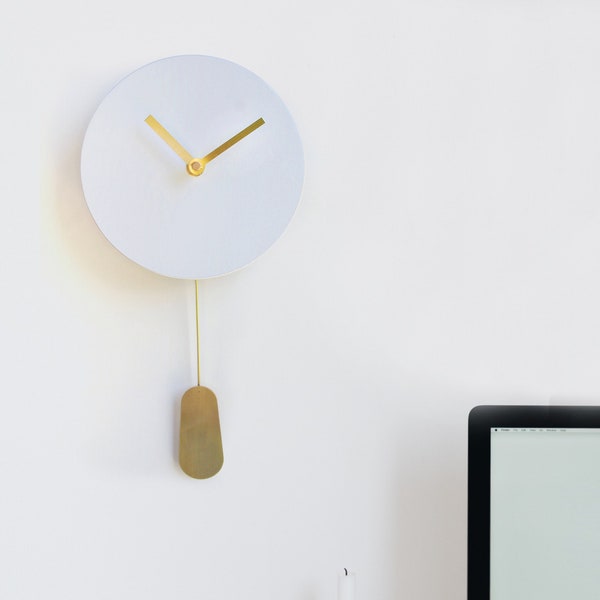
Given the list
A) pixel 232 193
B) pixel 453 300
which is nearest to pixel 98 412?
pixel 232 193

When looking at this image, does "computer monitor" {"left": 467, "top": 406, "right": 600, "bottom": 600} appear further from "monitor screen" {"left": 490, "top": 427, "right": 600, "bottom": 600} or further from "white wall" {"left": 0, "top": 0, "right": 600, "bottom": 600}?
"white wall" {"left": 0, "top": 0, "right": 600, "bottom": 600}

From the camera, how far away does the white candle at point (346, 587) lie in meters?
1.05

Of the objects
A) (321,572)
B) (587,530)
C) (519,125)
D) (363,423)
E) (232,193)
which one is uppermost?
(519,125)

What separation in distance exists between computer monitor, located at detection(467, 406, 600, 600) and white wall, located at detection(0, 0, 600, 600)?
0.18 metres

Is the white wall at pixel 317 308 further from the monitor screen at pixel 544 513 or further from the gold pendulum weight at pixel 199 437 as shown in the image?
the monitor screen at pixel 544 513

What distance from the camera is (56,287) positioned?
1.10 metres

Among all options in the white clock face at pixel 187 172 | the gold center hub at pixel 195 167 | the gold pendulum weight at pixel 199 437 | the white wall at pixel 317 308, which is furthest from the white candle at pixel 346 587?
the gold center hub at pixel 195 167

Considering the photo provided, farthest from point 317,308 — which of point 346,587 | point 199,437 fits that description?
point 346,587

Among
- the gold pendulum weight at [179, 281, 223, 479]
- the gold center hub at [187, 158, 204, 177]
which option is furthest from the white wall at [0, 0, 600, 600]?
the gold center hub at [187, 158, 204, 177]

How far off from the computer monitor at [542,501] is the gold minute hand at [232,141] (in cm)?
47

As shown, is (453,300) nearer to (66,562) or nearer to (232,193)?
(232,193)

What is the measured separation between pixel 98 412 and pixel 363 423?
0.37 meters

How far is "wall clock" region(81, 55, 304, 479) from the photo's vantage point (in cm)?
106

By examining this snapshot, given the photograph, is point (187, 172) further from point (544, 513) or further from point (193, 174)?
point (544, 513)
